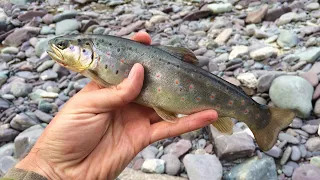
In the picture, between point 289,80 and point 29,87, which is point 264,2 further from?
point 29,87

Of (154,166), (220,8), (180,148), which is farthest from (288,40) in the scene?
(154,166)

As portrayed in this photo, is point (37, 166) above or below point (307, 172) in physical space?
above

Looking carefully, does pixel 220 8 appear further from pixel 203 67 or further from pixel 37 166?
pixel 37 166

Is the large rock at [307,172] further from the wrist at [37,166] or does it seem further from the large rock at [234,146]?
the wrist at [37,166]

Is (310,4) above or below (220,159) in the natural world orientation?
above

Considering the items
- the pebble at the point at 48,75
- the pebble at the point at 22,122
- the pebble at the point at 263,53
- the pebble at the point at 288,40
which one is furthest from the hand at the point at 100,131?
the pebble at the point at 288,40

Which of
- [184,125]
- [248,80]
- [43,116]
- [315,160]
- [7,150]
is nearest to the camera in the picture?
[184,125]

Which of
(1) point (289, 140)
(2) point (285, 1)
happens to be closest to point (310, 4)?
(2) point (285, 1)
